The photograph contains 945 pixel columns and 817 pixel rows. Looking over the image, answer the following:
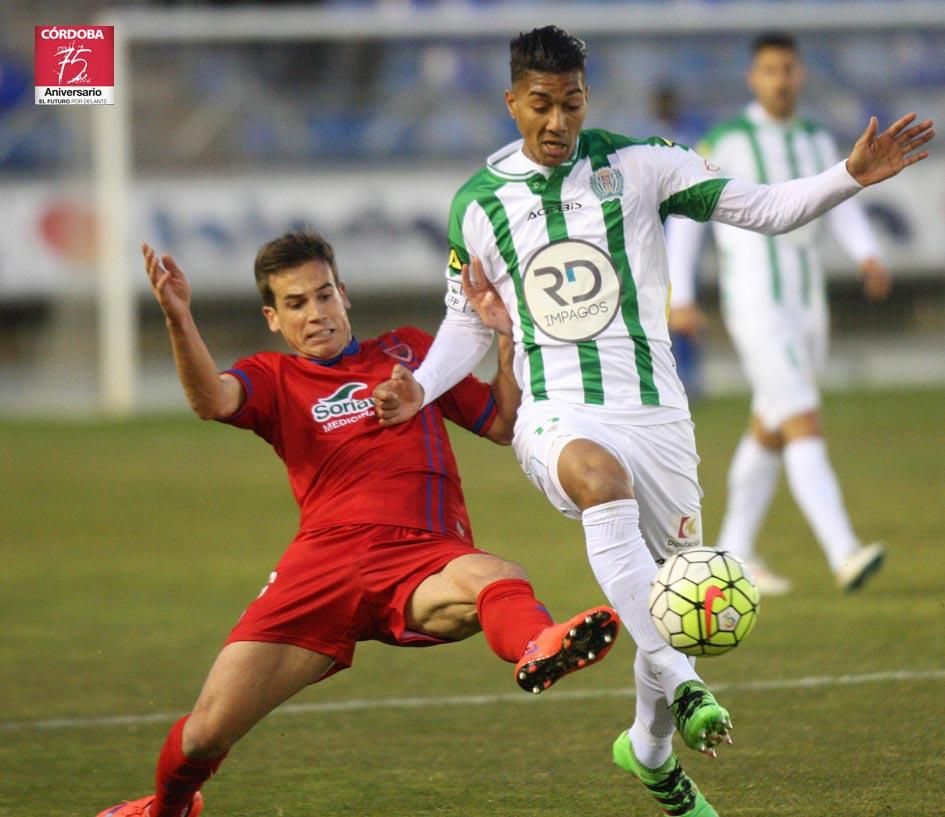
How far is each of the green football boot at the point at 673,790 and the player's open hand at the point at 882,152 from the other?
66.1 inches

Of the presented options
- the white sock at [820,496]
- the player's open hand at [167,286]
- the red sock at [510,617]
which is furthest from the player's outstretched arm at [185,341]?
the white sock at [820,496]

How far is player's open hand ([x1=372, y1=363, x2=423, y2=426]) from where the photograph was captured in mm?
5047

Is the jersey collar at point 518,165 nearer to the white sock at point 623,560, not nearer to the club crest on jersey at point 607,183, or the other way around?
the club crest on jersey at point 607,183

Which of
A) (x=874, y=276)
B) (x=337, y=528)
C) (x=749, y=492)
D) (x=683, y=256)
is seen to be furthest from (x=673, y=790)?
(x=683, y=256)

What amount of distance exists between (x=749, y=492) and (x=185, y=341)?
4.73 metres

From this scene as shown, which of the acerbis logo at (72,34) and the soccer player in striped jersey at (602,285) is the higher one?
the acerbis logo at (72,34)

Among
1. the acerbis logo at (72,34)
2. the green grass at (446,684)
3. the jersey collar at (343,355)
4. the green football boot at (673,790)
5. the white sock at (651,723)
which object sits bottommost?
the green grass at (446,684)

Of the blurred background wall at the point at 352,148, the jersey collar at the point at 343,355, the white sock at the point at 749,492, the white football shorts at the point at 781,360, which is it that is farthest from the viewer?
the blurred background wall at the point at 352,148

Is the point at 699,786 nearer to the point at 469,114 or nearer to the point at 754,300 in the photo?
the point at 754,300

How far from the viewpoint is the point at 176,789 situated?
4844mm

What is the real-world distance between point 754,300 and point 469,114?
1187cm

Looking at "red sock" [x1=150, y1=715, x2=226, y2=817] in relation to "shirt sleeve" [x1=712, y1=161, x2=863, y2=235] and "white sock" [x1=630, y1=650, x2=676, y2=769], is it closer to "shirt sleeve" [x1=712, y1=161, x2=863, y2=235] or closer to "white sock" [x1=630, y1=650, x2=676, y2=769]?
"white sock" [x1=630, y1=650, x2=676, y2=769]

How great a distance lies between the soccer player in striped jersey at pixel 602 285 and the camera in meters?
4.97

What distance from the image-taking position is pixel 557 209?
521 centimetres
